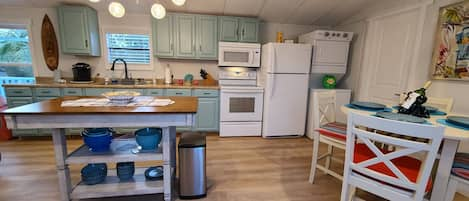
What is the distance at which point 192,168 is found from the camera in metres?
1.74

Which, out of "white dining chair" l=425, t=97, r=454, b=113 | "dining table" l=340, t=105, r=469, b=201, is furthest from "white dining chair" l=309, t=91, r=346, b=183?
"white dining chair" l=425, t=97, r=454, b=113

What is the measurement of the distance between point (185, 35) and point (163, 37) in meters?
0.37

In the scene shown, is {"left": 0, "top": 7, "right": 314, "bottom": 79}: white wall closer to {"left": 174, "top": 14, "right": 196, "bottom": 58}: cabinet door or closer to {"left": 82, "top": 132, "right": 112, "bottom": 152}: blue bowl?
{"left": 174, "top": 14, "right": 196, "bottom": 58}: cabinet door

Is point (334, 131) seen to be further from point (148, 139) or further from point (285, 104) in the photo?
point (148, 139)

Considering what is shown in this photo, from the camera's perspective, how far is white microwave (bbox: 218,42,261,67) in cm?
336

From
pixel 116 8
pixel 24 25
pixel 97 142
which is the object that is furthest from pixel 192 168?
pixel 24 25

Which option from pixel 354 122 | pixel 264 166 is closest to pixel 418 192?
pixel 354 122

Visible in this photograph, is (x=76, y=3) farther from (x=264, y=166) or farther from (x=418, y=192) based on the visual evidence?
(x=418, y=192)

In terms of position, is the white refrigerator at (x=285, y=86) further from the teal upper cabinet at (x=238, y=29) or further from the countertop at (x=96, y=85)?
the countertop at (x=96, y=85)

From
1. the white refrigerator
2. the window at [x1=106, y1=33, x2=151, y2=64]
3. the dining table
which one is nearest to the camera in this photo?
the dining table

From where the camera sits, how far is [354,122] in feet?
4.02

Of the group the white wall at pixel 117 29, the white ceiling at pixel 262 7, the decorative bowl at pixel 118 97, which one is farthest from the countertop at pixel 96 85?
the decorative bowl at pixel 118 97

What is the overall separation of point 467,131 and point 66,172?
2829mm

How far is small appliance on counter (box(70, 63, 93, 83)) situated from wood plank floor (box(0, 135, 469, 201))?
1.00 metres
